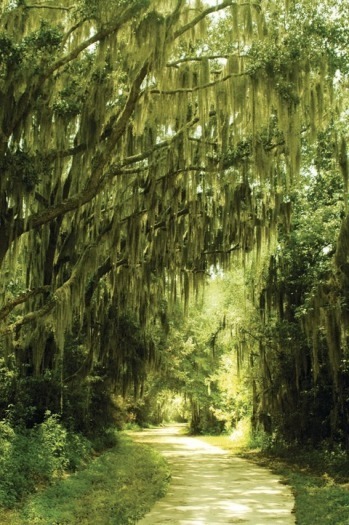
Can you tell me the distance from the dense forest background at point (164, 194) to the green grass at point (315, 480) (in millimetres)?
716

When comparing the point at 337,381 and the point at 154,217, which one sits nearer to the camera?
the point at 154,217

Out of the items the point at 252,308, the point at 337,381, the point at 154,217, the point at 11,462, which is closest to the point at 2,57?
the point at 154,217

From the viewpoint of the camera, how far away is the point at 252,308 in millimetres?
18422

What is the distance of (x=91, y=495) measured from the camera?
9.35 metres

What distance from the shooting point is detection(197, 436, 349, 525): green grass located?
7.70 meters

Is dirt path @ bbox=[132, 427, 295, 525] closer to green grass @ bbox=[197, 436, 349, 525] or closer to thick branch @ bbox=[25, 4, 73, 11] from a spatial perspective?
green grass @ bbox=[197, 436, 349, 525]

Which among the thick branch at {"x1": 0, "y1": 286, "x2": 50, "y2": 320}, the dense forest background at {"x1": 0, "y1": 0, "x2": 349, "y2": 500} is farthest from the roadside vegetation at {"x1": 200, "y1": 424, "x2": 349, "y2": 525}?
the thick branch at {"x1": 0, "y1": 286, "x2": 50, "y2": 320}

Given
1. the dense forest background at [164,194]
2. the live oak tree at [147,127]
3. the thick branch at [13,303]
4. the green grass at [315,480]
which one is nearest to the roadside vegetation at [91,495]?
the dense forest background at [164,194]

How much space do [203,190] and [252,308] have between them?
689 centimetres

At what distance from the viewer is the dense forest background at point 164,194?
367 inches

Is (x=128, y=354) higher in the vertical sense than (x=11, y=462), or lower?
higher

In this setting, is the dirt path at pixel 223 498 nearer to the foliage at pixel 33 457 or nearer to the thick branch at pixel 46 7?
the foliage at pixel 33 457

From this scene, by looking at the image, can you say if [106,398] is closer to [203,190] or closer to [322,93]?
[203,190]

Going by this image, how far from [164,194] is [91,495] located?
551 cm
